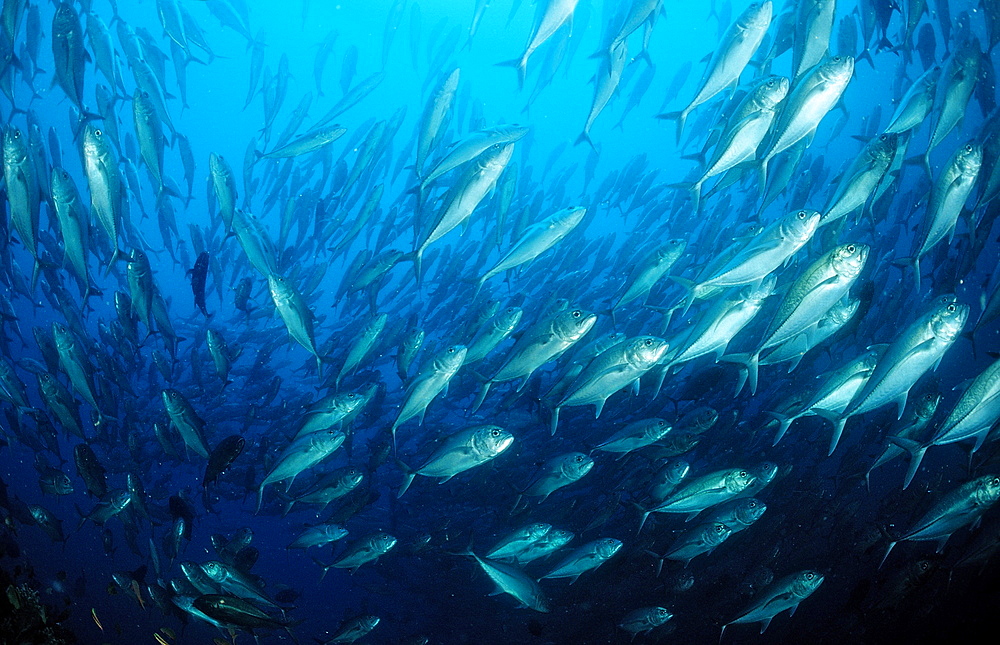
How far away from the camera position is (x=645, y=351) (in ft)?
12.1

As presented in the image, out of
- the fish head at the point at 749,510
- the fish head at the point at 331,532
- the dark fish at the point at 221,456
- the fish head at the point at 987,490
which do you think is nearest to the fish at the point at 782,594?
the fish head at the point at 749,510

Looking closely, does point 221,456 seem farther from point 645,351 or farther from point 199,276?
point 645,351

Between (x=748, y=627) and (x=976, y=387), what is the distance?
33.5 feet

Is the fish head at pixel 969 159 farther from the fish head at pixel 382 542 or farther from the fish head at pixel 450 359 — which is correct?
the fish head at pixel 382 542

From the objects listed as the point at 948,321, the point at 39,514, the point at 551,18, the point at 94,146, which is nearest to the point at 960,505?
the point at 948,321

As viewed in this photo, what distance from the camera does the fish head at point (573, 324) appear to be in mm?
3812

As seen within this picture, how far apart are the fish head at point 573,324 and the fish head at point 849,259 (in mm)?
1701

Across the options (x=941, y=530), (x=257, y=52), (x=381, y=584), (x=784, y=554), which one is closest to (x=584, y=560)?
(x=941, y=530)

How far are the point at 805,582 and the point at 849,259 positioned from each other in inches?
161

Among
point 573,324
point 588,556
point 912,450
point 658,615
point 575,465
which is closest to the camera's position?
point 912,450

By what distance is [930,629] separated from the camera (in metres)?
8.73

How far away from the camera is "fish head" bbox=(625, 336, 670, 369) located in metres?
3.69

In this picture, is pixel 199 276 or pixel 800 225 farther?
pixel 199 276

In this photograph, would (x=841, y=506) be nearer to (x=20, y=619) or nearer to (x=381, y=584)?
(x=20, y=619)
